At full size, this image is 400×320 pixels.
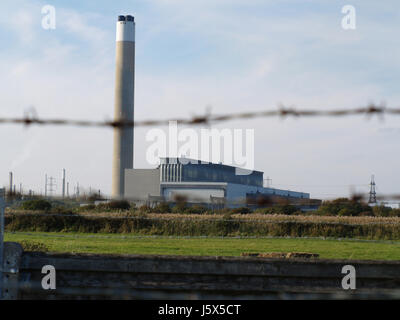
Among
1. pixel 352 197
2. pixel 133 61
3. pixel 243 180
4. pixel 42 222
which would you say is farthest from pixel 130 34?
pixel 352 197

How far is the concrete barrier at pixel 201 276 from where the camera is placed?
7.92 m

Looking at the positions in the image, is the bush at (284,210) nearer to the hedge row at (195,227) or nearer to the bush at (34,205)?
the hedge row at (195,227)

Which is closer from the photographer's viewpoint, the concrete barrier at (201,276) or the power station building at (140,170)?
the concrete barrier at (201,276)

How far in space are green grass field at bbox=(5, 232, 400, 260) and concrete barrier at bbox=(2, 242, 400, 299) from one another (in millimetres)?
4424

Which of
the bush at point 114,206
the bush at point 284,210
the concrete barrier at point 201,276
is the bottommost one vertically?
the concrete barrier at point 201,276

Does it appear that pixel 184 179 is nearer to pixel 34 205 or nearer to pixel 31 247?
pixel 34 205

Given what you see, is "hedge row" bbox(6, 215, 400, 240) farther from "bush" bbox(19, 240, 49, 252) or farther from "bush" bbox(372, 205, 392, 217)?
"bush" bbox(19, 240, 49, 252)

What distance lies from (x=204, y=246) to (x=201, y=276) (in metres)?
7.47

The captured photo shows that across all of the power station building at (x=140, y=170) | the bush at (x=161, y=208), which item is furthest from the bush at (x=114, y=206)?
the power station building at (x=140, y=170)

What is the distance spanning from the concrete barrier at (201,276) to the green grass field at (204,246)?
442 cm

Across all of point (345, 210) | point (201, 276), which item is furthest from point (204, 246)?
point (345, 210)

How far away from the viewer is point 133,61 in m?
88.5
